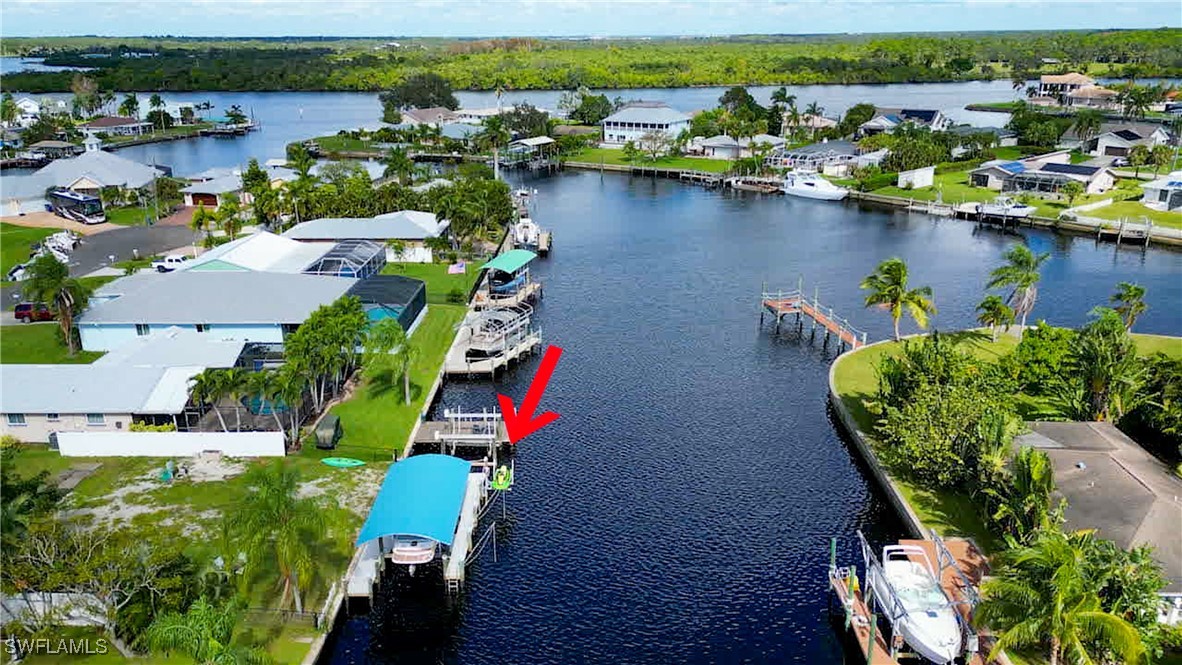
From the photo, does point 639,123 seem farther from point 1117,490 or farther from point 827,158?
point 1117,490

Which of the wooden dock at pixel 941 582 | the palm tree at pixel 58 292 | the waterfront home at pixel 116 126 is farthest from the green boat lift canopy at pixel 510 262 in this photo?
the waterfront home at pixel 116 126

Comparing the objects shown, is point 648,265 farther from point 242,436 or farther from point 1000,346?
point 242,436

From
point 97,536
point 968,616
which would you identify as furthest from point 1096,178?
point 97,536

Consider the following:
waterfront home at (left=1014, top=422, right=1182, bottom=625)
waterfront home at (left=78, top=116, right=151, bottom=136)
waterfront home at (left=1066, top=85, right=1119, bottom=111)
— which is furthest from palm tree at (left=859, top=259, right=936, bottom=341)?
waterfront home at (left=1066, top=85, right=1119, bottom=111)

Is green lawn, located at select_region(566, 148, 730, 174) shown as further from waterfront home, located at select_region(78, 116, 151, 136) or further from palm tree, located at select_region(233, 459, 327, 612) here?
palm tree, located at select_region(233, 459, 327, 612)

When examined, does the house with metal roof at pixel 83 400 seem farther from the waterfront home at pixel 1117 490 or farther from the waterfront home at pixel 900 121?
the waterfront home at pixel 900 121

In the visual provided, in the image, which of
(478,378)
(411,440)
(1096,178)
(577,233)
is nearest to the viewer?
(411,440)
